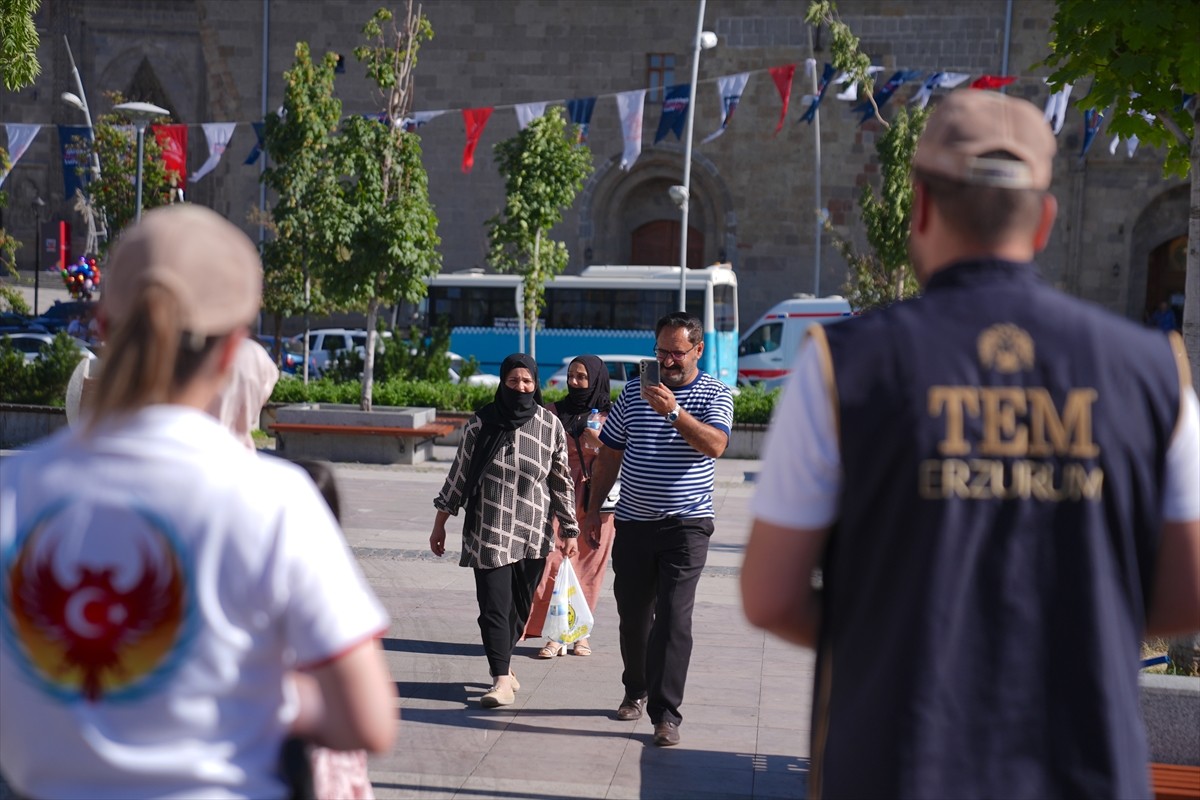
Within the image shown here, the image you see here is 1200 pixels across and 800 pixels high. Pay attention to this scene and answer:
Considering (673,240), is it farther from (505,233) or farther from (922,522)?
(922,522)

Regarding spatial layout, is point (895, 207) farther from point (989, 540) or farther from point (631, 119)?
point (989, 540)

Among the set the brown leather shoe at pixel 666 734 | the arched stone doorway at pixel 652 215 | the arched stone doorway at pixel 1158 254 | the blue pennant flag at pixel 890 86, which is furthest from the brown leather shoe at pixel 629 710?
the arched stone doorway at pixel 1158 254

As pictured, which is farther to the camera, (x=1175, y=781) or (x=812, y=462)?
(x=1175, y=781)

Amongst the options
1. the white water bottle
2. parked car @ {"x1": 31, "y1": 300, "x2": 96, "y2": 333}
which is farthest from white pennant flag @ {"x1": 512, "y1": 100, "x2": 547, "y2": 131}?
the white water bottle

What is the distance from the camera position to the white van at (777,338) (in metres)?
29.8

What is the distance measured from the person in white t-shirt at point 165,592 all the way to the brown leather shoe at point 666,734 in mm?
4228

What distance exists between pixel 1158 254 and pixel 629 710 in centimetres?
3281

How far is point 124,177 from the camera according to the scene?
2695cm

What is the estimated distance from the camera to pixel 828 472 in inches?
82.8

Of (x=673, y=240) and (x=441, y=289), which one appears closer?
(x=441, y=289)

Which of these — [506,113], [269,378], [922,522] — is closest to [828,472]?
[922,522]

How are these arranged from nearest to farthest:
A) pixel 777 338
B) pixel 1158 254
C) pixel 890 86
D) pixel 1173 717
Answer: pixel 1173 717 → pixel 890 86 → pixel 777 338 → pixel 1158 254

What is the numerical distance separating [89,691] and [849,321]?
1264 mm

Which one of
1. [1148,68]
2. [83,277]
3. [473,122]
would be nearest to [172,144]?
[83,277]
